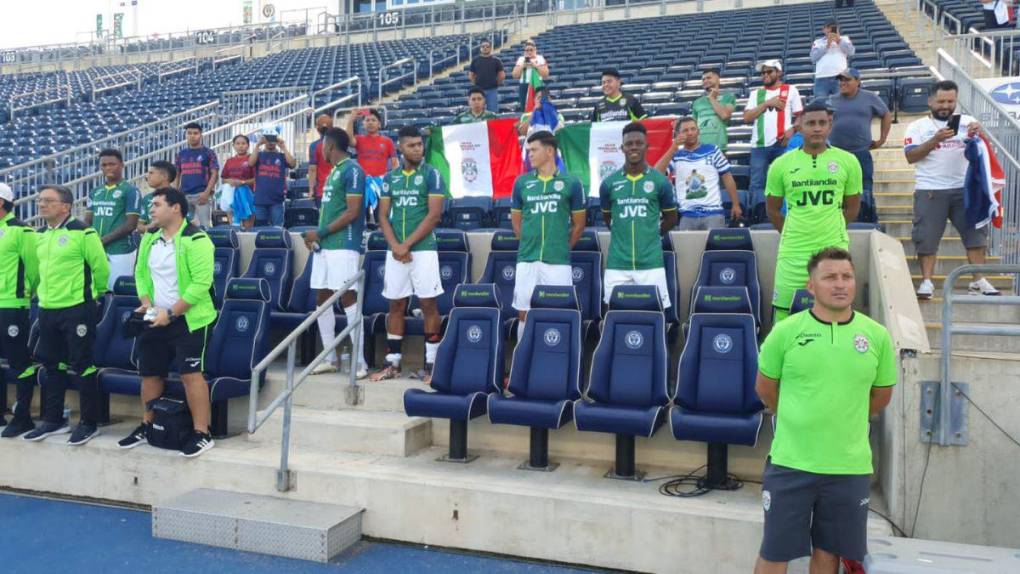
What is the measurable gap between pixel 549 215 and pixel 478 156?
3183mm

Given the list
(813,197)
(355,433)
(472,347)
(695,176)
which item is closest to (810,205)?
(813,197)

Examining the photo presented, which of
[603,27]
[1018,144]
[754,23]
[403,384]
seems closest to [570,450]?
[403,384]

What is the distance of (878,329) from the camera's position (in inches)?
134

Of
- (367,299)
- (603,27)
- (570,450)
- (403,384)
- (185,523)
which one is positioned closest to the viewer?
(185,523)

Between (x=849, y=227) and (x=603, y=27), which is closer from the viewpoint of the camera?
(x=849, y=227)

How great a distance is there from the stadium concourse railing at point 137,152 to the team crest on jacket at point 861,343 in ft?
31.3

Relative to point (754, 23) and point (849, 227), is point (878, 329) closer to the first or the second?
point (849, 227)

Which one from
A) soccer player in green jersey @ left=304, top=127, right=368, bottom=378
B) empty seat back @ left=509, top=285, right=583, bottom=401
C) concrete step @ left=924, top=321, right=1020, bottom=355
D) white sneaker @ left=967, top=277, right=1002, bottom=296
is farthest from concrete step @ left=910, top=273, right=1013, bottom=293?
soccer player in green jersey @ left=304, top=127, right=368, bottom=378

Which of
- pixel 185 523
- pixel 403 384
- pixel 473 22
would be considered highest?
pixel 473 22

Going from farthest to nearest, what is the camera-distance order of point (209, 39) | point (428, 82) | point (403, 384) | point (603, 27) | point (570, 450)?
point (209, 39) → point (603, 27) → point (428, 82) → point (403, 384) → point (570, 450)

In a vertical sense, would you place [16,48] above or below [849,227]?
above

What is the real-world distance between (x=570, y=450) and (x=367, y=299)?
2463 mm

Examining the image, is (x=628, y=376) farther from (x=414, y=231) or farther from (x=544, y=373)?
(x=414, y=231)

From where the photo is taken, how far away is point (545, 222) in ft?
20.1
